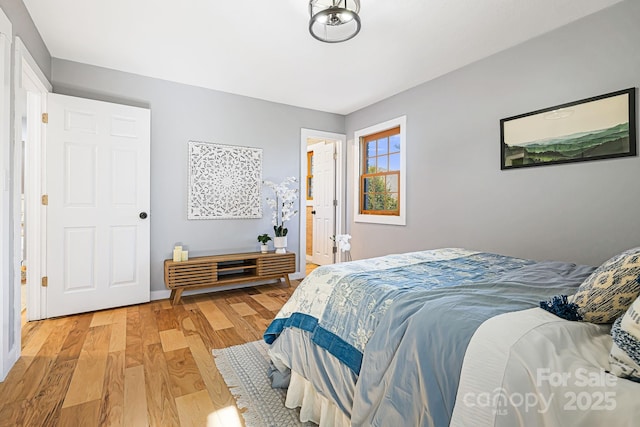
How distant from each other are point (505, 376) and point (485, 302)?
0.37m

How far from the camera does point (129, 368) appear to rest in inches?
77.8

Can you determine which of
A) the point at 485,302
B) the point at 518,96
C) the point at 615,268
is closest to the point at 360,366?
the point at 485,302

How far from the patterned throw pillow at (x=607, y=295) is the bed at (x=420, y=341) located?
0.04m

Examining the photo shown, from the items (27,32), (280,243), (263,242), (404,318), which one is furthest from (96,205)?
(404,318)

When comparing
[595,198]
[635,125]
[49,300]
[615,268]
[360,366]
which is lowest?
[49,300]

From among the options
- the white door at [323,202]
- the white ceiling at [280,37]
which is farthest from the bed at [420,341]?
the white door at [323,202]

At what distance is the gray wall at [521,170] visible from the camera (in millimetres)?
2162

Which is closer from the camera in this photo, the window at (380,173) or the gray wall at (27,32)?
the gray wall at (27,32)

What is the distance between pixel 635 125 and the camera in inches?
81.7

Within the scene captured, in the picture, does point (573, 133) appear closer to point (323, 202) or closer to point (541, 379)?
point (541, 379)

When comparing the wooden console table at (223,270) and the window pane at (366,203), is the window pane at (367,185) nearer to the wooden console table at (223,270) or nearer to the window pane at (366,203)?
the window pane at (366,203)

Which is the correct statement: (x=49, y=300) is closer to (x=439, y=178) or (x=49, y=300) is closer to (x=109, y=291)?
(x=109, y=291)

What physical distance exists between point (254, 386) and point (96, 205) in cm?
248

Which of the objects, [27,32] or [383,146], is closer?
[27,32]
